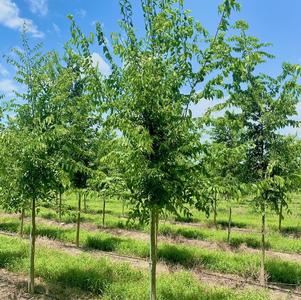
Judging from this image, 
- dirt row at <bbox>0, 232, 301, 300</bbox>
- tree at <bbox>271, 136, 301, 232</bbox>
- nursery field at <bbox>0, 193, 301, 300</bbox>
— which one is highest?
tree at <bbox>271, 136, 301, 232</bbox>

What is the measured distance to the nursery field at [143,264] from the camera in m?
10.2

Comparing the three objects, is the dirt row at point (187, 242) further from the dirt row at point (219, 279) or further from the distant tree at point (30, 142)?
the distant tree at point (30, 142)

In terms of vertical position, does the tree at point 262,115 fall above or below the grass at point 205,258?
above

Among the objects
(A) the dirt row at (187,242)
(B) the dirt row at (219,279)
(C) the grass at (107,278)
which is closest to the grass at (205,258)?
(B) the dirt row at (219,279)

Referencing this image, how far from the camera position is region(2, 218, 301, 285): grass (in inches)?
505

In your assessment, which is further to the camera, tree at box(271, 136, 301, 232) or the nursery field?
tree at box(271, 136, 301, 232)

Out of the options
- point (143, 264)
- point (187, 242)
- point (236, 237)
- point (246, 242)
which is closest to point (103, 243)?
point (143, 264)

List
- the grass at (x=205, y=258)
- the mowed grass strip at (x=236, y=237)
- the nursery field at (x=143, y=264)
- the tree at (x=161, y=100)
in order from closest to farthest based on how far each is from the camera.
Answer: the tree at (x=161, y=100) → the nursery field at (x=143, y=264) → the grass at (x=205, y=258) → the mowed grass strip at (x=236, y=237)

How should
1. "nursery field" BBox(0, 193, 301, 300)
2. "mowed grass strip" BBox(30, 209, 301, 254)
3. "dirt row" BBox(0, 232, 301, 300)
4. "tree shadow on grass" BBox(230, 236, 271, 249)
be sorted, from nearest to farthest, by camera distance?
"nursery field" BBox(0, 193, 301, 300) → "dirt row" BBox(0, 232, 301, 300) → "mowed grass strip" BBox(30, 209, 301, 254) → "tree shadow on grass" BBox(230, 236, 271, 249)

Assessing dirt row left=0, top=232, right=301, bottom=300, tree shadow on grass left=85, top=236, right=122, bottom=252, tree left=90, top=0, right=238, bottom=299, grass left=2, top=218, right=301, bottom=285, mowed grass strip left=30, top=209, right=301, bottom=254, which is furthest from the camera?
mowed grass strip left=30, top=209, right=301, bottom=254

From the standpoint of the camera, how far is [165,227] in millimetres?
20172

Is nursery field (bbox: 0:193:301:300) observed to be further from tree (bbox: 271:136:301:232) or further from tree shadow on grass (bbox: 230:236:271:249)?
tree (bbox: 271:136:301:232)

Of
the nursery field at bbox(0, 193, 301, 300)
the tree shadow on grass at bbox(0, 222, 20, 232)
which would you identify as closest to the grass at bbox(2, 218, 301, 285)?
the nursery field at bbox(0, 193, 301, 300)

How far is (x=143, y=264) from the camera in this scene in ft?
46.0
